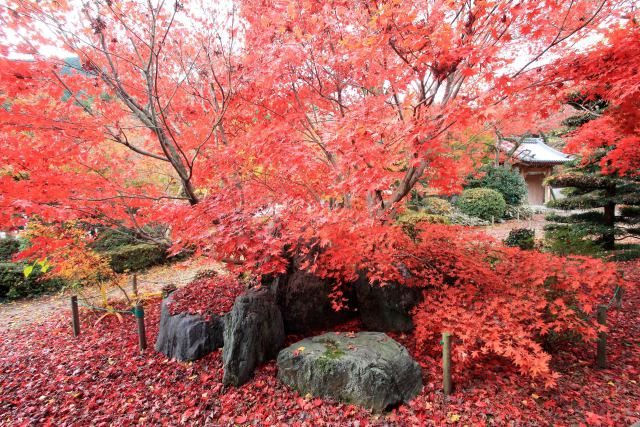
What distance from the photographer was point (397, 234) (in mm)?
5551

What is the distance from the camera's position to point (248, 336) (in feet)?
15.2

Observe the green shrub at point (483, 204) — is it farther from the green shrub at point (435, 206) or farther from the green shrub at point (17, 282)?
the green shrub at point (17, 282)

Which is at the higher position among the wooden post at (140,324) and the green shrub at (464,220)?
the green shrub at (464,220)

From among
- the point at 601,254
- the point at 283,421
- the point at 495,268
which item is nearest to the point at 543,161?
the point at 601,254

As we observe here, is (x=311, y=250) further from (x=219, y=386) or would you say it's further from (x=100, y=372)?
(x=100, y=372)

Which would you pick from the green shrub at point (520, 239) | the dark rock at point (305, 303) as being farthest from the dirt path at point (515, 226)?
the dark rock at point (305, 303)

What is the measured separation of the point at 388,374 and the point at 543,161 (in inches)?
888

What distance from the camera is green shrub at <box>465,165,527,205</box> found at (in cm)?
1833

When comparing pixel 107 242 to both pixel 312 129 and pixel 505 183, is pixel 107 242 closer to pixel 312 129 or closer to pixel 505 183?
pixel 312 129

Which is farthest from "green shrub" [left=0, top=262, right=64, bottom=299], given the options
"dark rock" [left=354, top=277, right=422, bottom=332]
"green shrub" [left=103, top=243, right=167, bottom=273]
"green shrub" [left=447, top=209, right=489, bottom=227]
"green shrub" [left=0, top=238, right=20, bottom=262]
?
"green shrub" [left=447, top=209, right=489, bottom=227]

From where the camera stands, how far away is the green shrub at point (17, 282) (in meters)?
9.86

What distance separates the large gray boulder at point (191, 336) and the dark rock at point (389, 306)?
2.65 metres

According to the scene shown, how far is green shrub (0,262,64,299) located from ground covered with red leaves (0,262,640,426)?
5528 millimetres

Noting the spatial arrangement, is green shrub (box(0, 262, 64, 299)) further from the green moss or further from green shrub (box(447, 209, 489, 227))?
green shrub (box(447, 209, 489, 227))
